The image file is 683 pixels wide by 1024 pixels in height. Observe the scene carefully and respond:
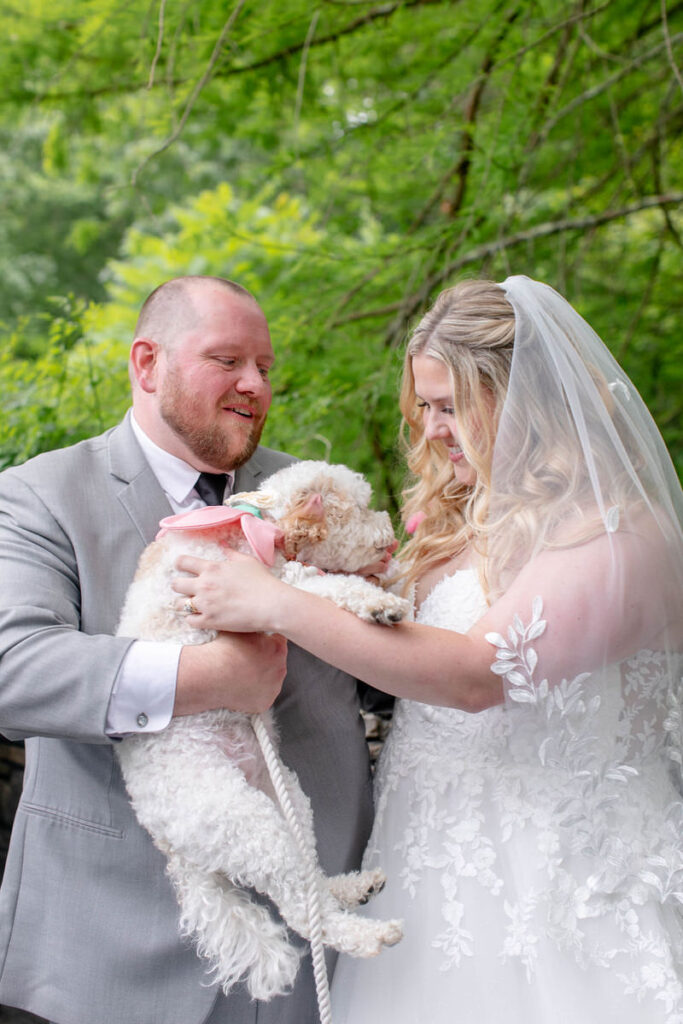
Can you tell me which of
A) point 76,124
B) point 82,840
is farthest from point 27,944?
point 76,124

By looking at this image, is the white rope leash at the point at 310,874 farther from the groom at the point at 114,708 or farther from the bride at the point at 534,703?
the bride at the point at 534,703

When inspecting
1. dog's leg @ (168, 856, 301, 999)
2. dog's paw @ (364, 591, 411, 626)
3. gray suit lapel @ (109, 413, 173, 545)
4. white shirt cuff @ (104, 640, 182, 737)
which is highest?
gray suit lapel @ (109, 413, 173, 545)

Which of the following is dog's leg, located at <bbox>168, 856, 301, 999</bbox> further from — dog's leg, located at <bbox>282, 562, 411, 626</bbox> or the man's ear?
the man's ear

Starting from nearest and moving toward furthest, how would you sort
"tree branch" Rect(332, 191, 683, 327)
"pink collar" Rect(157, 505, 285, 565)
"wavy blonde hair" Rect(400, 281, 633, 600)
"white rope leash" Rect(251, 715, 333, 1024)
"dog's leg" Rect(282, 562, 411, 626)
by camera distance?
"white rope leash" Rect(251, 715, 333, 1024)
"dog's leg" Rect(282, 562, 411, 626)
"pink collar" Rect(157, 505, 285, 565)
"wavy blonde hair" Rect(400, 281, 633, 600)
"tree branch" Rect(332, 191, 683, 327)

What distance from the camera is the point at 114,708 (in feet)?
6.64

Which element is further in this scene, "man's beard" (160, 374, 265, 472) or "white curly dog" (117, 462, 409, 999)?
"man's beard" (160, 374, 265, 472)

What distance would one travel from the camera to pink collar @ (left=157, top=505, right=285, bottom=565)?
7.16 feet

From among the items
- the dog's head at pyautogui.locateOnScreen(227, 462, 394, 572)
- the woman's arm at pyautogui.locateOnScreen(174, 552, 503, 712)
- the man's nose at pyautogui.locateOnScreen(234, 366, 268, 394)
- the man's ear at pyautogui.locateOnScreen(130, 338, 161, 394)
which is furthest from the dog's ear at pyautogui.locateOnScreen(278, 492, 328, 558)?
the man's ear at pyautogui.locateOnScreen(130, 338, 161, 394)

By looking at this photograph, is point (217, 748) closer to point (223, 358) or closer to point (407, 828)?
point (407, 828)

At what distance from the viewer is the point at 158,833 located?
2.08 m

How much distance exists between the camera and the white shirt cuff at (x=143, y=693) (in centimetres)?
202

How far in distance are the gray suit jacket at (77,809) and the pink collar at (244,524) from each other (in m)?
0.27

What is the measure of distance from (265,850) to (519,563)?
0.97m

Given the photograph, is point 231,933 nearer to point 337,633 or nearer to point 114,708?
point 114,708
